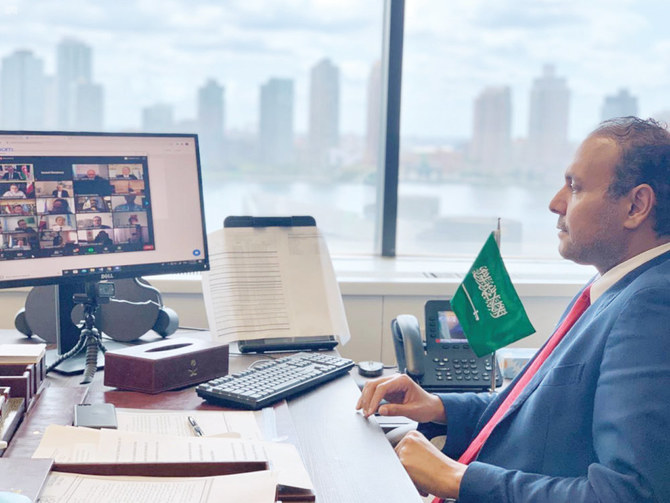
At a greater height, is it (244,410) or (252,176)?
(252,176)

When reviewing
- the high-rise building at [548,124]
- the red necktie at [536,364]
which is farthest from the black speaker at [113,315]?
the high-rise building at [548,124]

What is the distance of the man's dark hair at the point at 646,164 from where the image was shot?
1.36 metres

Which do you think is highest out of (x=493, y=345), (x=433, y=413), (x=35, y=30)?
(x=35, y=30)

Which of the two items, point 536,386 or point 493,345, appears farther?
point 493,345

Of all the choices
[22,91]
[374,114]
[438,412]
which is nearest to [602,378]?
[438,412]

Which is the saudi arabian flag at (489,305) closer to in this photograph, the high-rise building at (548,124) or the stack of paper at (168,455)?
the stack of paper at (168,455)

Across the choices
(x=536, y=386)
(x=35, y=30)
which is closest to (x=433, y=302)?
(x=536, y=386)

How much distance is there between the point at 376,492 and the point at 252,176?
6.94ft

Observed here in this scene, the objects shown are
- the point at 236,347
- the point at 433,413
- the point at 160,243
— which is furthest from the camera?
the point at 236,347

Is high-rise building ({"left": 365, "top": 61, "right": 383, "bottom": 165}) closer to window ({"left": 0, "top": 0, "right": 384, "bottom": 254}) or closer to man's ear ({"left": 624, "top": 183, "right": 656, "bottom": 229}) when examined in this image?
window ({"left": 0, "top": 0, "right": 384, "bottom": 254})

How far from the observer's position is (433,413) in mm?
1667

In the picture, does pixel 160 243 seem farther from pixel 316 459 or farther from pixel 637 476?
pixel 637 476

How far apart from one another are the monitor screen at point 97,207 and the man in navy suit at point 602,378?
638mm

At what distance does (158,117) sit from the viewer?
3.01 meters
